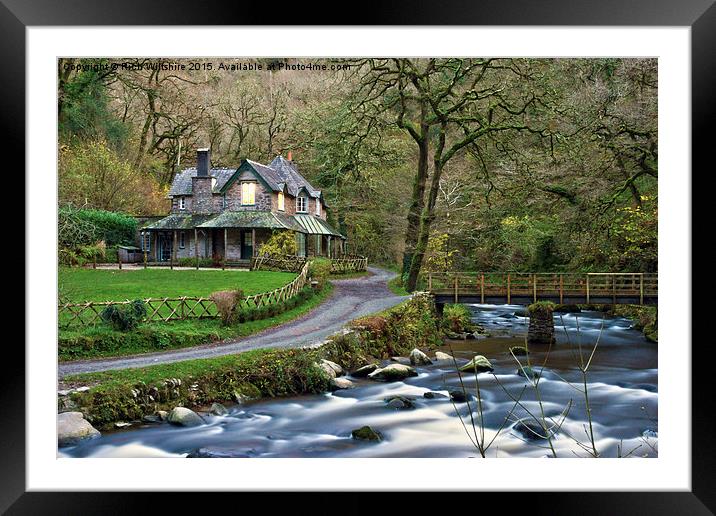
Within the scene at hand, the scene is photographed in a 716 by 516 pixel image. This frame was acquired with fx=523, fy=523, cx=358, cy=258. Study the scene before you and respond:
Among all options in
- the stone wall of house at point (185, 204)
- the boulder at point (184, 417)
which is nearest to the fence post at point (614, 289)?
the boulder at point (184, 417)

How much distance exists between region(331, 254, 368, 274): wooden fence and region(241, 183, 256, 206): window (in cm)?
96

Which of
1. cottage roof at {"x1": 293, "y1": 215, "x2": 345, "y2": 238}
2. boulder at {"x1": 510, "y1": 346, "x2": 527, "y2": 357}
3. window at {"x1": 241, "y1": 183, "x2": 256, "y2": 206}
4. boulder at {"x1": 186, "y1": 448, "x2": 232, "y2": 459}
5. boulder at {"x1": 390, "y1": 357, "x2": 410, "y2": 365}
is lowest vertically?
boulder at {"x1": 186, "y1": 448, "x2": 232, "y2": 459}

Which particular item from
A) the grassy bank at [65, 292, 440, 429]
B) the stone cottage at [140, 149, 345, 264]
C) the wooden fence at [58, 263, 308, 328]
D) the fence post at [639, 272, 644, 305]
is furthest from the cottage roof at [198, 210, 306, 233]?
the fence post at [639, 272, 644, 305]

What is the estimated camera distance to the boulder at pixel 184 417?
152 inches

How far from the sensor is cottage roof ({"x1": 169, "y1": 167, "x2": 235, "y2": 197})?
15.2 ft

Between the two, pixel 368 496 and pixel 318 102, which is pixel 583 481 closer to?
pixel 368 496

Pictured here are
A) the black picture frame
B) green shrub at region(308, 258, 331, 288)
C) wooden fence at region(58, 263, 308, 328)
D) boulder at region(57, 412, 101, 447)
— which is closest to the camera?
the black picture frame

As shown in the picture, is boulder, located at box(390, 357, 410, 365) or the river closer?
the river

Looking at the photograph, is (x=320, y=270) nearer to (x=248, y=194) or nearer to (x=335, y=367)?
(x=335, y=367)

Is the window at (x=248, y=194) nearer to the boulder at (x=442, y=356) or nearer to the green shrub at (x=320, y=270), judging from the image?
the green shrub at (x=320, y=270)

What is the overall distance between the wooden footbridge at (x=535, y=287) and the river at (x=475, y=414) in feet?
0.47

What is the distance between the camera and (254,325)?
4.50 m

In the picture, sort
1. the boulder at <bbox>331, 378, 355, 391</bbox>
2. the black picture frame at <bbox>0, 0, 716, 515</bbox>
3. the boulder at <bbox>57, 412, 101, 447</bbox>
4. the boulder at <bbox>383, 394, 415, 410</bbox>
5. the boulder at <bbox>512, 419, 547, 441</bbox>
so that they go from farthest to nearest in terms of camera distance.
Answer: the boulder at <bbox>331, 378, 355, 391</bbox> → the boulder at <bbox>383, 394, 415, 410</bbox> → the boulder at <bbox>512, 419, 547, 441</bbox> → the boulder at <bbox>57, 412, 101, 447</bbox> → the black picture frame at <bbox>0, 0, 716, 515</bbox>

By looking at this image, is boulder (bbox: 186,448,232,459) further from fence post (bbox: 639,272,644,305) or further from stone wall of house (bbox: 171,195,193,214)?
fence post (bbox: 639,272,644,305)
